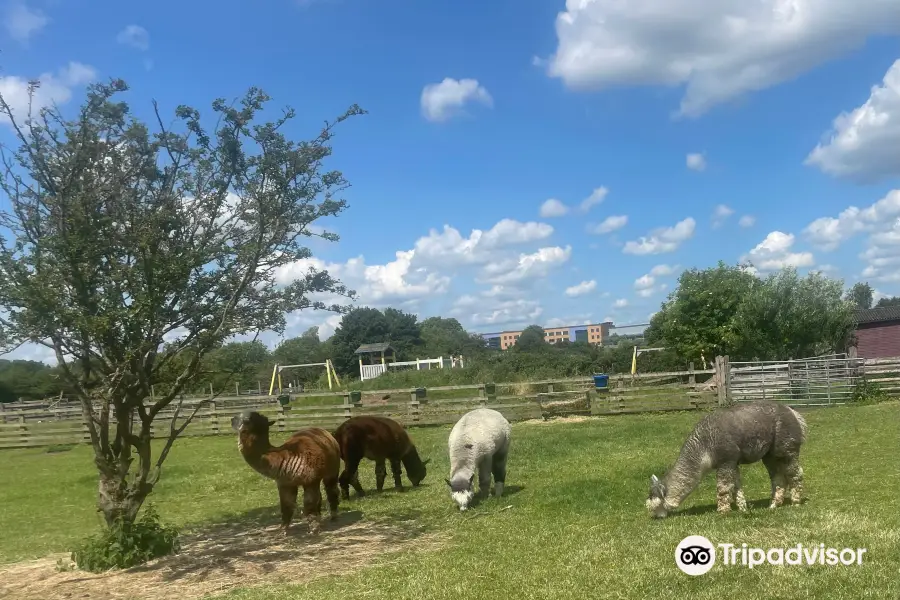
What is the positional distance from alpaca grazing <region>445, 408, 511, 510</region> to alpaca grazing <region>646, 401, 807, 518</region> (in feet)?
8.29

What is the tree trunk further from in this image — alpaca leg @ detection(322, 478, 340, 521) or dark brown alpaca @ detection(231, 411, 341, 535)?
alpaca leg @ detection(322, 478, 340, 521)

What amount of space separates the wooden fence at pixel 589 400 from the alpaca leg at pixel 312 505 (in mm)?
12748

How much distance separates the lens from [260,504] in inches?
442

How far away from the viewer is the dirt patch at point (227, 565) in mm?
6762

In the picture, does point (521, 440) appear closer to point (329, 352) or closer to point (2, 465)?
point (2, 465)

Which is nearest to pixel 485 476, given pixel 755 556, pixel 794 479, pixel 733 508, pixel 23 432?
pixel 733 508

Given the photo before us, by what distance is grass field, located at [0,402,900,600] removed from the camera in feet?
17.6

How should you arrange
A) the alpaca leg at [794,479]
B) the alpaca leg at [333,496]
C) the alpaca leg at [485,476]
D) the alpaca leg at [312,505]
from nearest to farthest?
the alpaca leg at [794,479] → the alpaca leg at [312,505] → the alpaca leg at [333,496] → the alpaca leg at [485,476]

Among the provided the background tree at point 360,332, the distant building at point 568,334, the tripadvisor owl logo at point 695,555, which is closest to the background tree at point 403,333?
the background tree at point 360,332

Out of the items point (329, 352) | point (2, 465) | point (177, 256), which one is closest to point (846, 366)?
point (177, 256)

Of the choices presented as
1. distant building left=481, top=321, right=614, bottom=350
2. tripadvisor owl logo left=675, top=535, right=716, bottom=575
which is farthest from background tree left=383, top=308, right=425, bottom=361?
tripadvisor owl logo left=675, top=535, right=716, bottom=575

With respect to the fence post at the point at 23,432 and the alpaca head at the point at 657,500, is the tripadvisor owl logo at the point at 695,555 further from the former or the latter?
the fence post at the point at 23,432

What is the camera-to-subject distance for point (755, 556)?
18.2ft

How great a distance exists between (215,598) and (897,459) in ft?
31.2
